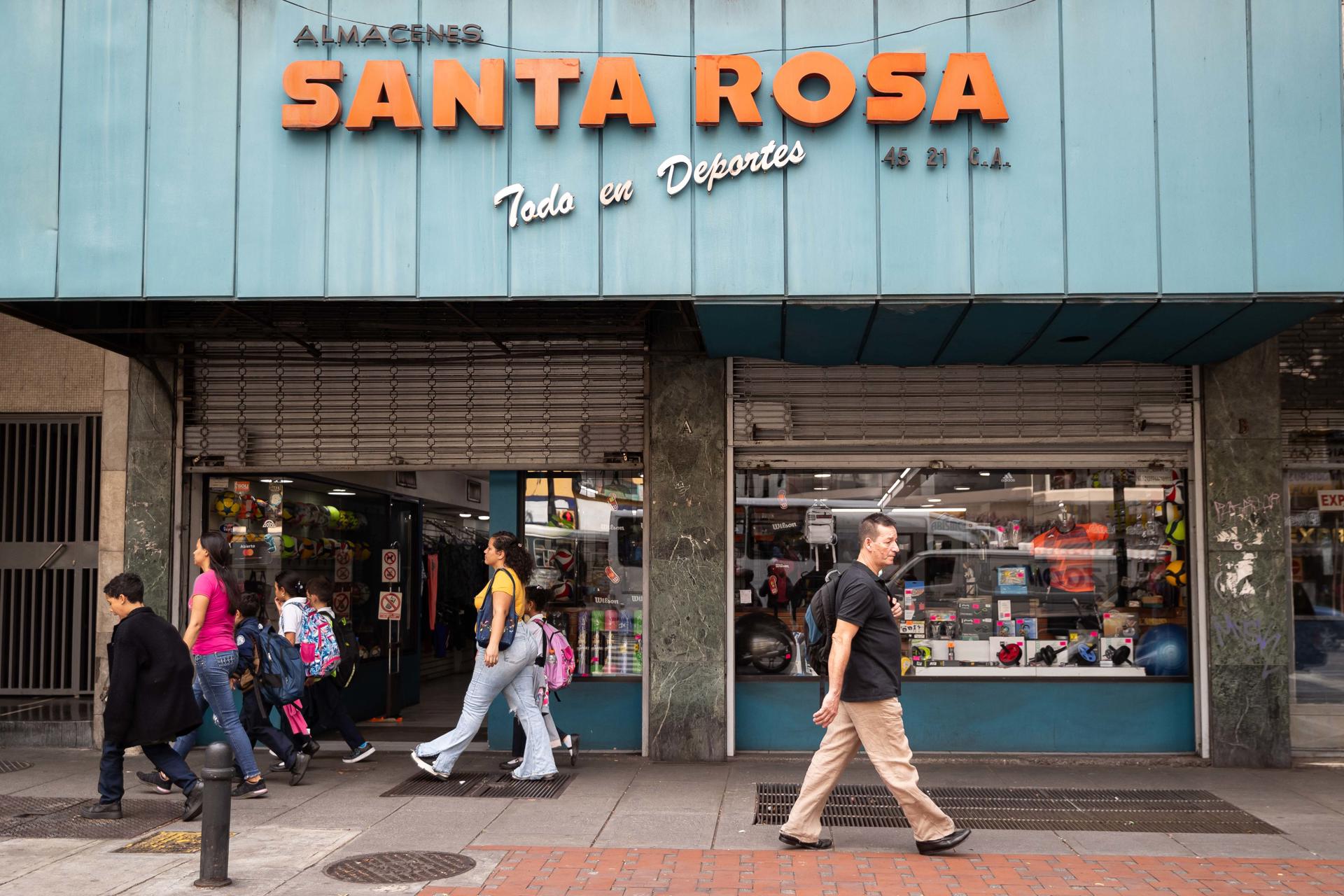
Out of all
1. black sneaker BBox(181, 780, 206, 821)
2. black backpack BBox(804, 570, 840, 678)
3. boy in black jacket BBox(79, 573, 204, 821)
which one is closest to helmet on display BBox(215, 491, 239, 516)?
boy in black jacket BBox(79, 573, 204, 821)

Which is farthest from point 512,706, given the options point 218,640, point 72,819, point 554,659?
point 72,819

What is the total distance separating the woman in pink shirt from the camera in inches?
316

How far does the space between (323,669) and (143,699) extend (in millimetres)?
1932

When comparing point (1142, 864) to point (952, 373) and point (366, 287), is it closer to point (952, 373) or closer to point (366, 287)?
point (952, 373)

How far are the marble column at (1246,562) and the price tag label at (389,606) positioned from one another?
772 centimetres

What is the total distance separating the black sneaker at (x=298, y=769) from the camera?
28.5 feet

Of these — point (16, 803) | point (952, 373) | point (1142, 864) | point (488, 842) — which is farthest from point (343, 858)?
point (952, 373)

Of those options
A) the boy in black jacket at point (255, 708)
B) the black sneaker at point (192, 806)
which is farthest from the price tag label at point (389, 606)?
the black sneaker at point (192, 806)

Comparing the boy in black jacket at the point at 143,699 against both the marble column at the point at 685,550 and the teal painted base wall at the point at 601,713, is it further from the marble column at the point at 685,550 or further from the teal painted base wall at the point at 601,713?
the marble column at the point at 685,550

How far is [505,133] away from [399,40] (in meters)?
0.99

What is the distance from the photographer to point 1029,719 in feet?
31.9

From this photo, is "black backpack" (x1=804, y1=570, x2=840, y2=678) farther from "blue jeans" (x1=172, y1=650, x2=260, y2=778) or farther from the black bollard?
"blue jeans" (x1=172, y1=650, x2=260, y2=778)

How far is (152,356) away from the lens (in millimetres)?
9953

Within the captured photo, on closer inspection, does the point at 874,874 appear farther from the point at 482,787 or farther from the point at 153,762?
the point at 153,762
